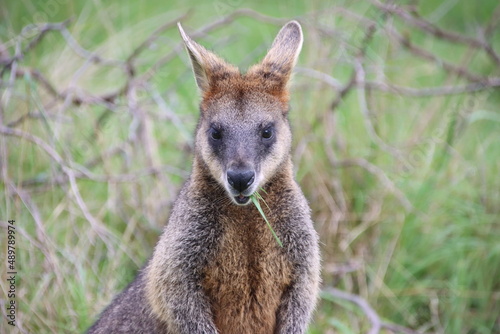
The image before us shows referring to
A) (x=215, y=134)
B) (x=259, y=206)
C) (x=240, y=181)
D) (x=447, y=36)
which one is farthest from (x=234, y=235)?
(x=447, y=36)

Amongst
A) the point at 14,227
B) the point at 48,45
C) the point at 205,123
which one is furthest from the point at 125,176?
the point at 48,45

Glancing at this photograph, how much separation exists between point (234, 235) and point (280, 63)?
1.11 metres

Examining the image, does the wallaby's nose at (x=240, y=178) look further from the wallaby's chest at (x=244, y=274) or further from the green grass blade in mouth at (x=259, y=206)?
the wallaby's chest at (x=244, y=274)

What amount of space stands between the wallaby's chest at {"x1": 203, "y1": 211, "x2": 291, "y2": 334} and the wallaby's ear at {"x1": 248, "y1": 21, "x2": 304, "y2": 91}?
0.85 metres

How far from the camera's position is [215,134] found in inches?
161

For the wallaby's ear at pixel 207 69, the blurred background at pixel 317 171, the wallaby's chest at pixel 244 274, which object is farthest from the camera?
the blurred background at pixel 317 171

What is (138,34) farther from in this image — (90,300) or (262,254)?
(262,254)

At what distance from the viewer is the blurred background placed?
17.8 ft

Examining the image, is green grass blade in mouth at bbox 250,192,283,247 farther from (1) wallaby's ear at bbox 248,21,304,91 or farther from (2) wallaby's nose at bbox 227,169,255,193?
(1) wallaby's ear at bbox 248,21,304,91

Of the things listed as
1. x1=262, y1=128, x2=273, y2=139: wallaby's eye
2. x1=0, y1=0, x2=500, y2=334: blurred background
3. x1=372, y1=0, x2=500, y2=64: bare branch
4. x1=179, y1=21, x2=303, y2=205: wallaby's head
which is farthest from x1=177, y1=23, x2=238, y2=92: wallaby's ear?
x1=372, y1=0, x2=500, y2=64: bare branch

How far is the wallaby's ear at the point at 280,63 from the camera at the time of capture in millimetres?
4312

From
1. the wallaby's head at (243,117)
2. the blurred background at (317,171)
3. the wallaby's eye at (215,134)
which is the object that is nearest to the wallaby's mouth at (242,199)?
the wallaby's head at (243,117)

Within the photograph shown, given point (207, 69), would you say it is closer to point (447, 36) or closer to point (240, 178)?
point (240, 178)

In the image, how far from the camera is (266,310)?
4.10m
